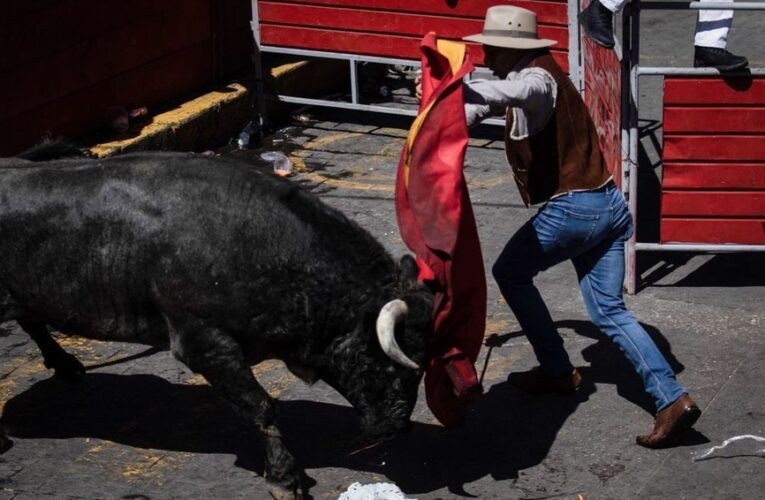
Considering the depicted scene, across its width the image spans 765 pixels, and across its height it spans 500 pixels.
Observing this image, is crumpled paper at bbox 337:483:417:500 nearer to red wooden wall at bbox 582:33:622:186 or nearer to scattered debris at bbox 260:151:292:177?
red wooden wall at bbox 582:33:622:186

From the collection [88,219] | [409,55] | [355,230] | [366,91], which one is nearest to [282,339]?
[355,230]

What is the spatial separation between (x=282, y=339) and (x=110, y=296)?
886 mm

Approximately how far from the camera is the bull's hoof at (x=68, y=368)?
7359mm

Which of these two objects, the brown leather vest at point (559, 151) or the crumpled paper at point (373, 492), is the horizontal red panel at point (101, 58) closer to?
the brown leather vest at point (559, 151)

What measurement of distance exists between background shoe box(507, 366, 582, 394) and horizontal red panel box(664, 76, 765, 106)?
77.0 inches

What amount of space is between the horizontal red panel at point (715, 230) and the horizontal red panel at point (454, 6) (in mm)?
2773

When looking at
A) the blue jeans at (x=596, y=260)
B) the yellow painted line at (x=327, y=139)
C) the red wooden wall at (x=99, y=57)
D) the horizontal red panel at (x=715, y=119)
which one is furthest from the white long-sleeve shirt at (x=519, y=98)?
the yellow painted line at (x=327, y=139)

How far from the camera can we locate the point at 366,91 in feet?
42.2

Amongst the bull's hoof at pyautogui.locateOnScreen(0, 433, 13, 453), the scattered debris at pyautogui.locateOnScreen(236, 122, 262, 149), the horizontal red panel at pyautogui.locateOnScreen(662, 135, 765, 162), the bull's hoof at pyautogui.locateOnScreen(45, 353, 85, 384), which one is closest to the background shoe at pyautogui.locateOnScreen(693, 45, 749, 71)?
the horizontal red panel at pyautogui.locateOnScreen(662, 135, 765, 162)

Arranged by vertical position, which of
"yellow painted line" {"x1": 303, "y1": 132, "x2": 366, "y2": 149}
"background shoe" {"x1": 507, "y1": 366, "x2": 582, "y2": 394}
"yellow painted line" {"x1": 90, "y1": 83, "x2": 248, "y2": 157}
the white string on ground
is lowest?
the white string on ground

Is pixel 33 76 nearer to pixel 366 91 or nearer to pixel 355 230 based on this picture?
pixel 366 91

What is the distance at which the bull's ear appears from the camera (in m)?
6.14

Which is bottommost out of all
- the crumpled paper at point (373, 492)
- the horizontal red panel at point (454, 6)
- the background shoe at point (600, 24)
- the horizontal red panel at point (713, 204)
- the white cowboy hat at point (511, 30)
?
the crumpled paper at point (373, 492)

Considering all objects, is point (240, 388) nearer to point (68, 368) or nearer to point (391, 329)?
point (391, 329)
